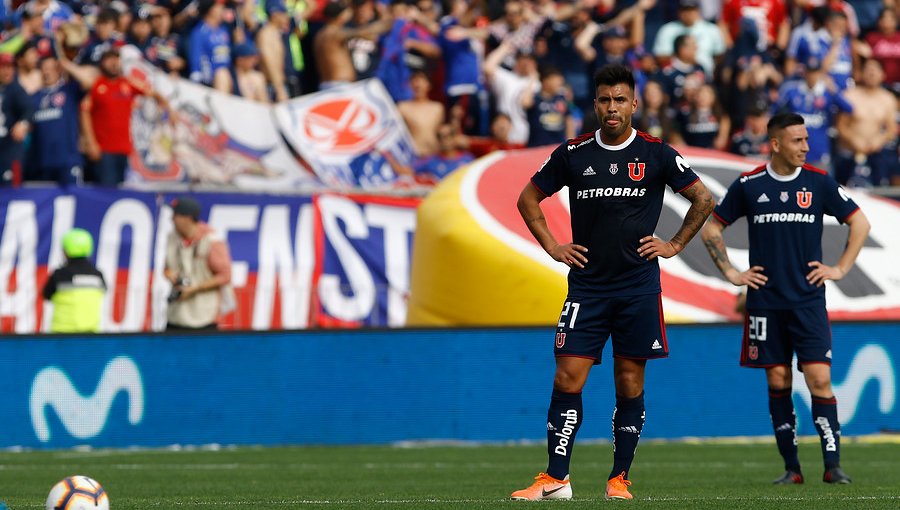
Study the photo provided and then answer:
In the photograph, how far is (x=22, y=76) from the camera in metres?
19.4

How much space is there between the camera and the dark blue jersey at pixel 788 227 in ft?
33.3

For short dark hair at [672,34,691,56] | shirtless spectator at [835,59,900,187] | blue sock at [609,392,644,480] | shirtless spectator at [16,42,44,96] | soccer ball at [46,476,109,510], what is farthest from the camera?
short dark hair at [672,34,691,56]

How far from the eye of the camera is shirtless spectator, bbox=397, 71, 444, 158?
69.1 feet

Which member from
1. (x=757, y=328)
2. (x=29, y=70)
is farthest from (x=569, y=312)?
(x=29, y=70)

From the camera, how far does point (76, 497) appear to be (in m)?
7.22

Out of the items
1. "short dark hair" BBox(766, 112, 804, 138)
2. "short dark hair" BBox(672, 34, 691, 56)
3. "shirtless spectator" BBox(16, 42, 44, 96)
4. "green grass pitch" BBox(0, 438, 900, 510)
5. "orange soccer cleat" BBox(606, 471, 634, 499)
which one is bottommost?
"green grass pitch" BBox(0, 438, 900, 510)

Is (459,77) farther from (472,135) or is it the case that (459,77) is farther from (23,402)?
(23,402)

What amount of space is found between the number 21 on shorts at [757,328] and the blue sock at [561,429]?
2001mm

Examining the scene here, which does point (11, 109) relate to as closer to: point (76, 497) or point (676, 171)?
point (676, 171)

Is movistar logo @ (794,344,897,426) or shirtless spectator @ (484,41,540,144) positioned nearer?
movistar logo @ (794,344,897,426)

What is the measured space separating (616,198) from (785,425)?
8.20 feet

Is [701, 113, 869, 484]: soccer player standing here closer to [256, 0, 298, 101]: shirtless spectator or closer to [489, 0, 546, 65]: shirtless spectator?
[256, 0, 298, 101]: shirtless spectator

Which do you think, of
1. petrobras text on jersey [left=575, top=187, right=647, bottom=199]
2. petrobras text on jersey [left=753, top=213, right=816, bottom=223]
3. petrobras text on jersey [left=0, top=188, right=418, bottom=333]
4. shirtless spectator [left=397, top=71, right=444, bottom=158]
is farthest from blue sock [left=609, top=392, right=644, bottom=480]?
shirtless spectator [left=397, top=71, right=444, bottom=158]

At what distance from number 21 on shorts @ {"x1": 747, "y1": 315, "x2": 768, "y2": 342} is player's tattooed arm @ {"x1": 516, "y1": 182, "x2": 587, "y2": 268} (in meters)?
2.04
